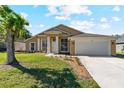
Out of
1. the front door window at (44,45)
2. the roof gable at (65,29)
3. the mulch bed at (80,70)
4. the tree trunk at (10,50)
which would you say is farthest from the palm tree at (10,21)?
the front door window at (44,45)

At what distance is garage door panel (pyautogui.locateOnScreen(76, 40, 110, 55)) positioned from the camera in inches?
1222

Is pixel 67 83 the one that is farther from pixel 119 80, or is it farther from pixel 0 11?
pixel 0 11

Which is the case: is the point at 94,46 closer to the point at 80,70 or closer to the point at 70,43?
the point at 70,43

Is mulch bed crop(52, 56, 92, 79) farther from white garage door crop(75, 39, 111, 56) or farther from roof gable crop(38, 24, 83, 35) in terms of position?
roof gable crop(38, 24, 83, 35)

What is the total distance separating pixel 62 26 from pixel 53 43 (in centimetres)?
307

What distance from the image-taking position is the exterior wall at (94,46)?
30984 millimetres

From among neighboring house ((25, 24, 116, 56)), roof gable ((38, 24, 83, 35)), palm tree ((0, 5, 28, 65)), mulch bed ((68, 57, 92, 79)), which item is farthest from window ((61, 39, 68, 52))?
palm tree ((0, 5, 28, 65))

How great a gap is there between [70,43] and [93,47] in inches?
114

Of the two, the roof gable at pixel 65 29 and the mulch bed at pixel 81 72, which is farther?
the roof gable at pixel 65 29

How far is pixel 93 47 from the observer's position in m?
31.0

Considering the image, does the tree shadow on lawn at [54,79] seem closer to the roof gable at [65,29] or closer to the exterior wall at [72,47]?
the exterior wall at [72,47]
